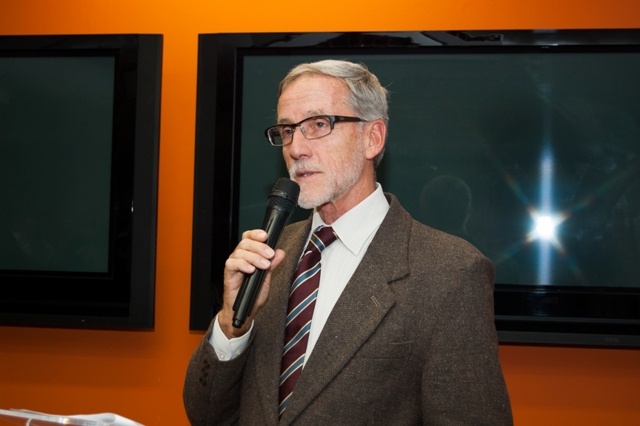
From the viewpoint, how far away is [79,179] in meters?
2.59

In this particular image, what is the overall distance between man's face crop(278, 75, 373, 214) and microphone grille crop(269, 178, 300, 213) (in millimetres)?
118

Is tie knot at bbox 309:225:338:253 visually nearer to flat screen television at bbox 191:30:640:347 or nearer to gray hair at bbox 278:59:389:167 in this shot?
gray hair at bbox 278:59:389:167

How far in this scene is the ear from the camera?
6.02ft

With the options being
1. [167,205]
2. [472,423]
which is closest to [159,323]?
[167,205]

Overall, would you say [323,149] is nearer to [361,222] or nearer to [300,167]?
[300,167]

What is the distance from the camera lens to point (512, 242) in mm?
2377

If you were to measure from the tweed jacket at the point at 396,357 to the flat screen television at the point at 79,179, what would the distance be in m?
1.02

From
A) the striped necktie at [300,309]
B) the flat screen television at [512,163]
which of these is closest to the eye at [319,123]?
the striped necktie at [300,309]

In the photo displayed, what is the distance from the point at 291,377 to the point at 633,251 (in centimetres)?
134

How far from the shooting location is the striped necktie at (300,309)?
1590 mm

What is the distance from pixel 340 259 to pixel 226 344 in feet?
1.13

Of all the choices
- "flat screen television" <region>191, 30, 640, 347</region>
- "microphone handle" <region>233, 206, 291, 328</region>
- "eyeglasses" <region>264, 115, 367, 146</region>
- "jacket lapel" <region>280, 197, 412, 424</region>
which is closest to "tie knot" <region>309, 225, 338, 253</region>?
"jacket lapel" <region>280, 197, 412, 424</region>

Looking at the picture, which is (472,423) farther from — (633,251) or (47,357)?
(47,357)

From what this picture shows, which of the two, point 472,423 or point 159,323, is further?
point 159,323
